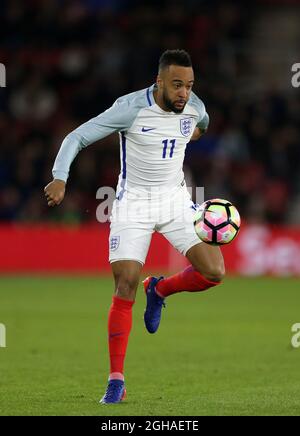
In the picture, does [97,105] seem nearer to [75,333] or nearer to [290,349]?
[75,333]

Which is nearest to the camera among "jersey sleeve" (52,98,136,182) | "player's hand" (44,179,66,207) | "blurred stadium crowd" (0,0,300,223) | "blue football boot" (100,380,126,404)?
"player's hand" (44,179,66,207)

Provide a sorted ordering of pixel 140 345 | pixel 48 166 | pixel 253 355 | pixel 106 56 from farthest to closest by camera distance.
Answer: pixel 106 56 < pixel 48 166 < pixel 140 345 < pixel 253 355

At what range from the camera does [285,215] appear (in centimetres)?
1808

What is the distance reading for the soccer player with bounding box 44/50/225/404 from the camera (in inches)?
271

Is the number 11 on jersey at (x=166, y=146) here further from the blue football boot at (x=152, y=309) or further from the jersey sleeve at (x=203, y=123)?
the blue football boot at (x=152, y=309)

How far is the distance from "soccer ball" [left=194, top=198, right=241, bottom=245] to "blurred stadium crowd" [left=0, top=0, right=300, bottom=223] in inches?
402

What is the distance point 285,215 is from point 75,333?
7892 mm

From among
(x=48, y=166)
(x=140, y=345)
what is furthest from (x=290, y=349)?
(x=48, y=166)

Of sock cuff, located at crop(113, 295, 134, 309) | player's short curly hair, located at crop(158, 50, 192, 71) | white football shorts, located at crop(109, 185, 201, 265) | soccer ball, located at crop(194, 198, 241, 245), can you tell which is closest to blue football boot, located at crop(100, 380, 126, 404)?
sock cuff, located at crop(113, 295, 134, 309)

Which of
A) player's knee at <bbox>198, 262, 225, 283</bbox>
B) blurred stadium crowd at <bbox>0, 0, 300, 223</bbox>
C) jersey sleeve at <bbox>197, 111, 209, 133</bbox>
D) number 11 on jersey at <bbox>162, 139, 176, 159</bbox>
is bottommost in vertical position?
player's knee at <bbox>198, 262, 225, 283</bbox>

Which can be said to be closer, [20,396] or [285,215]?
[20,396]

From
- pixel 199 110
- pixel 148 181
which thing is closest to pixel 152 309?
pixel 148 181

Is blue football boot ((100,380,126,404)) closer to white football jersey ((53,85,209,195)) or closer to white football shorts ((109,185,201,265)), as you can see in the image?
white football shorts ((109,185,201,265))

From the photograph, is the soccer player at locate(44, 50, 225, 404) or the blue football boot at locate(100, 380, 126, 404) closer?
the blue football boot at locate(100, 380, 126, 404)
